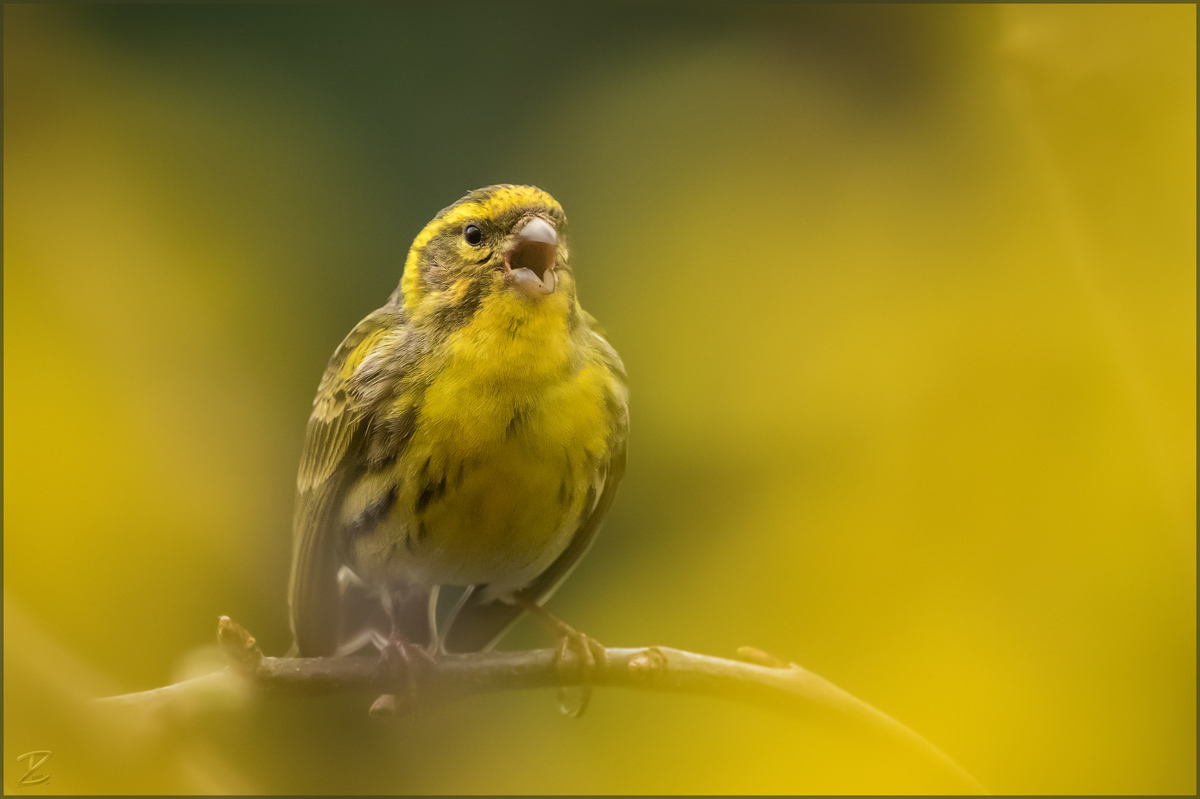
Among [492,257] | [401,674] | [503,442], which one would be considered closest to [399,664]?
[401,674]

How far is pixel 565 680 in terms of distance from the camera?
1.86 ft

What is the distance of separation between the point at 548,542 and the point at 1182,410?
452mm

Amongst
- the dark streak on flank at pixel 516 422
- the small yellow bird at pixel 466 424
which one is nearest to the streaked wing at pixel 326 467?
the small yellow bird at pixel 466 424

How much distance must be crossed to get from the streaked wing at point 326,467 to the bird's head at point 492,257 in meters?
0.05

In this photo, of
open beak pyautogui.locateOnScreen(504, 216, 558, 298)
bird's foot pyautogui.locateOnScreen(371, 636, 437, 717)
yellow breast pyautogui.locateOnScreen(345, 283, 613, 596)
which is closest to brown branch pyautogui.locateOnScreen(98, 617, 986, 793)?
bird's foot pyautogui.locateOnScreen(371, 636, 437, 717)

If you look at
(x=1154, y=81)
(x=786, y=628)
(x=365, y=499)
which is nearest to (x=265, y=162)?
(x=365, y=499)

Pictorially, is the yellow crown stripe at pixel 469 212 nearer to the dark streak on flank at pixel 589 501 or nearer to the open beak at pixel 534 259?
the open beak at pixel 534 259

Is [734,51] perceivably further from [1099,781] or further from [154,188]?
[1099,781]

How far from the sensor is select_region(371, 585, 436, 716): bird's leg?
60 centimetres

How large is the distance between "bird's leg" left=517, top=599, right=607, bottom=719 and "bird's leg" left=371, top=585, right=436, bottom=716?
88mm

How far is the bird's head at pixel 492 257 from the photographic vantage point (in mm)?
646

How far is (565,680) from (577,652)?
85mm

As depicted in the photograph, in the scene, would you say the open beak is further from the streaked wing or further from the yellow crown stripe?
the streaked wing

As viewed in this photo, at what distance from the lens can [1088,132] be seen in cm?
78
